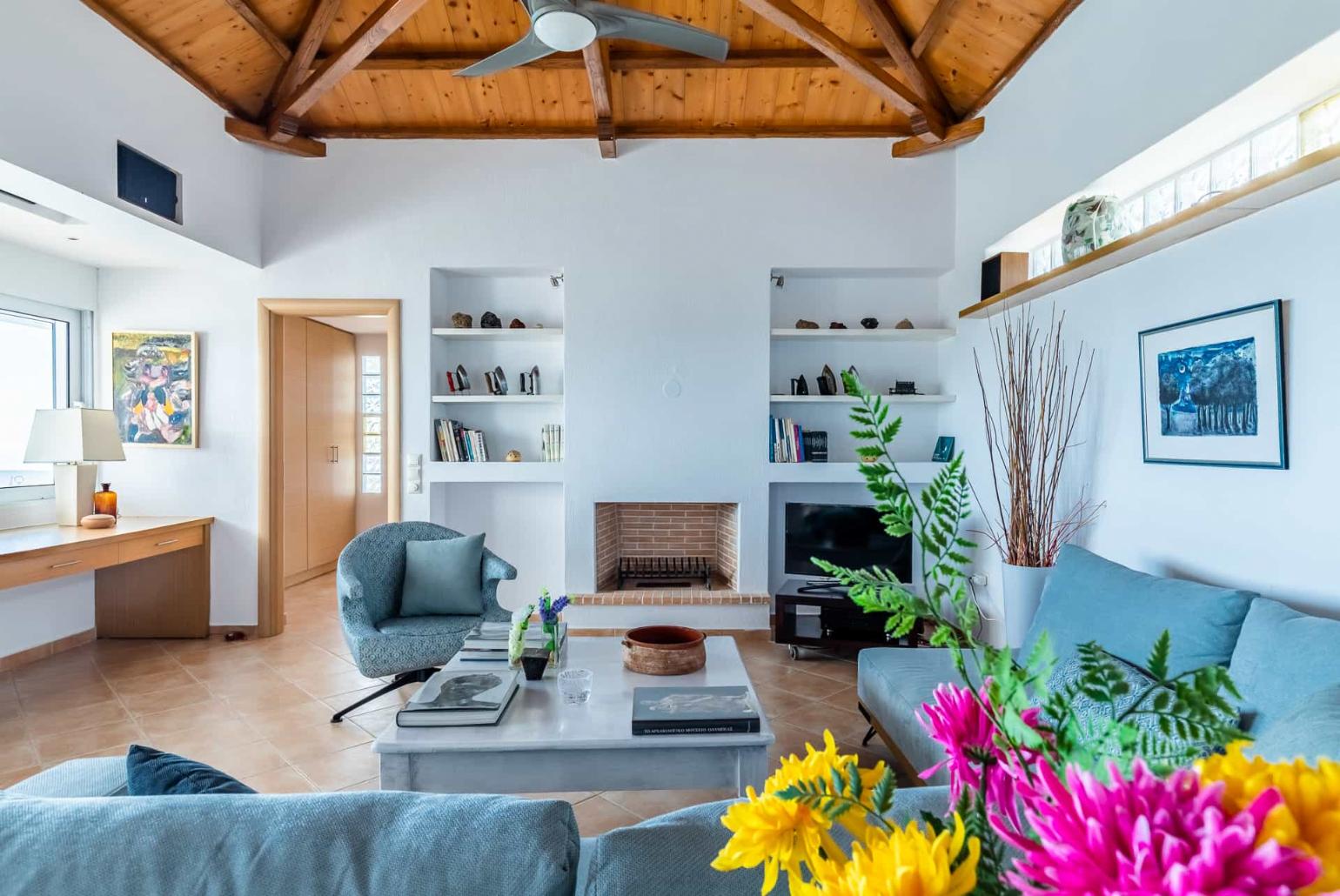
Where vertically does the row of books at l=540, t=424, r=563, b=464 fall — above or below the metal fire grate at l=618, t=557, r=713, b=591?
above

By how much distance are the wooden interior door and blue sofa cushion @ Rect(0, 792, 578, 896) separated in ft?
19.3

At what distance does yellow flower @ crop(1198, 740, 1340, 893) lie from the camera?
295 mm

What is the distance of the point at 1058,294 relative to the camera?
3457 millimetres

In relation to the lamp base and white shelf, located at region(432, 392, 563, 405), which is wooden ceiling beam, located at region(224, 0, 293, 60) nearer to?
white shelf, located at region(432, 392, 563, 405)

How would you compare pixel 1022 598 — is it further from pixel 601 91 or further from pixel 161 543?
pixel 161 543

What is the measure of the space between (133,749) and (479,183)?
4125 millimetres

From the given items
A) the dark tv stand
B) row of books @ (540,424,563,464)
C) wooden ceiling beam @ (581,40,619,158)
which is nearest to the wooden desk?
row of books @ (540,424,563,464)

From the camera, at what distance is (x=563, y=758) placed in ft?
6.68

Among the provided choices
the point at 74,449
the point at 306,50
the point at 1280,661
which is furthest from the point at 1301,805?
the point at 74,449

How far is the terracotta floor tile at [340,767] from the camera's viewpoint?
271 centimetres

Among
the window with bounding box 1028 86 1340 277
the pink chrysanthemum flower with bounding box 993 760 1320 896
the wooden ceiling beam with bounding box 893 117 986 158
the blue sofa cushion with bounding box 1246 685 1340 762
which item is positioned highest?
the wooden ceiling beam with bounding box 893 117 986 158

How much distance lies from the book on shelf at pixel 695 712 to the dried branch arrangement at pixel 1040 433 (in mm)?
1652

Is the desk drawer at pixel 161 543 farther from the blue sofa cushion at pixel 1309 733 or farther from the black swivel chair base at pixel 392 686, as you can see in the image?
the blue sofa cushion at pixel 1309 733

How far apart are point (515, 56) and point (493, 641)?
2386mm
